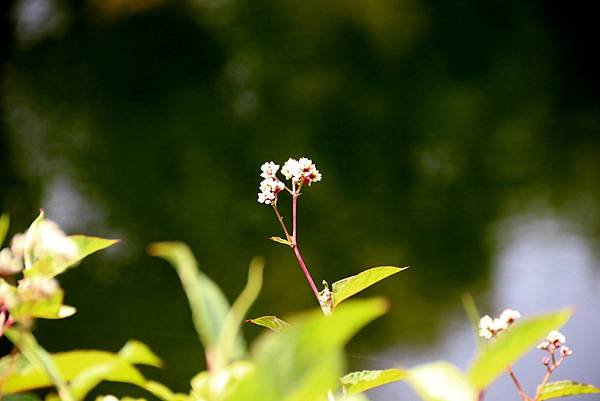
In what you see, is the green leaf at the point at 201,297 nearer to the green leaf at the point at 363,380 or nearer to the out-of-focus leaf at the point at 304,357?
the out-of-focus leaf at the point at 304,357

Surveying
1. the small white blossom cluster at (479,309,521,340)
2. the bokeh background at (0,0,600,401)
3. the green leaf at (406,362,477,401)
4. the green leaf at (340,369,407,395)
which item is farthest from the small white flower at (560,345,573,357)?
the bokeh background at (0,0,600,401)

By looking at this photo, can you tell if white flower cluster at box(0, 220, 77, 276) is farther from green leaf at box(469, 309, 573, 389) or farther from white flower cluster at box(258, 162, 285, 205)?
white flower cluster at box(258, 162, 285, 205)

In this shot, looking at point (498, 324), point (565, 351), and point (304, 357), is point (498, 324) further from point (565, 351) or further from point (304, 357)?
point (304, 357)

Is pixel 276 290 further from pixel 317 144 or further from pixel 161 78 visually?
pixel 161 78

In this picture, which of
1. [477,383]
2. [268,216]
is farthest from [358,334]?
[477,383]

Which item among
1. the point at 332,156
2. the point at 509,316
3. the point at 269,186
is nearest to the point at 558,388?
the point at 509,316

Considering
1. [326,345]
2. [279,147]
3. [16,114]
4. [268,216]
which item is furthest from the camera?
[16,114]

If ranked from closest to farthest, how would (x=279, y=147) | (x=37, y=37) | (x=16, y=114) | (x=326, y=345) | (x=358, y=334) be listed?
(x=326, y=345)
(x=358, y=334)
(x=279, y=147)
(x=16, y=114)
(x=37, y=37)
